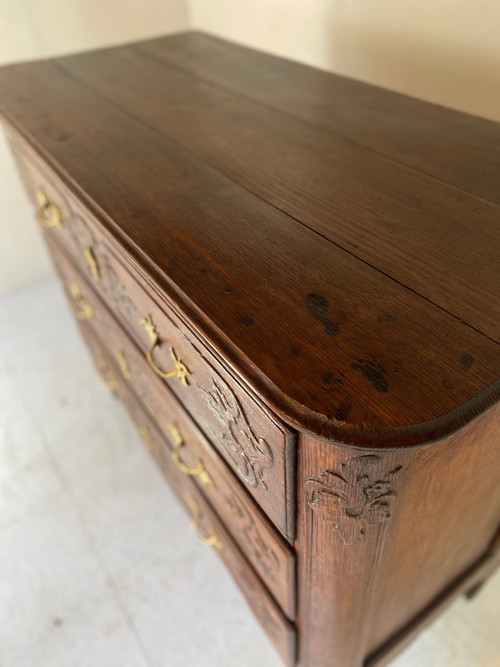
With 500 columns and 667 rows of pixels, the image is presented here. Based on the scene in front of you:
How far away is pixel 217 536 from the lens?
0.88 metres

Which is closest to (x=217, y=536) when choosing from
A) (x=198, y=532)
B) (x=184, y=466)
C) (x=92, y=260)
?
(x=198, y=532)

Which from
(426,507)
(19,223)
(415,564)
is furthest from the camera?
(19,223)

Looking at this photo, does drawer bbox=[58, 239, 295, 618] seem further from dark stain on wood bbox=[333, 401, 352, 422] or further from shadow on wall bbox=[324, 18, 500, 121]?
shadow on wall bbox=[324, 18, 500, 121]

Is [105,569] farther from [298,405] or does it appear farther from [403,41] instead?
[403,41]

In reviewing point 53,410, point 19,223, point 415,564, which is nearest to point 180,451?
point 415,564

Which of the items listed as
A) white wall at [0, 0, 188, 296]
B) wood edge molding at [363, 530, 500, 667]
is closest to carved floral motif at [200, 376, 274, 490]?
wood edge molding at [363, 530, 500, 667]

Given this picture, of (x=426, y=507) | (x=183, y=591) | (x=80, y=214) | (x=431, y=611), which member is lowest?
(x=183, y=591)

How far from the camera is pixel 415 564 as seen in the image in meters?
0.64

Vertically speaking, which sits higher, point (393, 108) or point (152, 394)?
point (393, 108)

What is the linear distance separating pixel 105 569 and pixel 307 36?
1269mm

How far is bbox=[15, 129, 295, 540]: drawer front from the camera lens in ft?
1.48

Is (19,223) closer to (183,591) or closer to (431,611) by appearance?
(183,591)

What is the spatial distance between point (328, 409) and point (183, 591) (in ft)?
2.91

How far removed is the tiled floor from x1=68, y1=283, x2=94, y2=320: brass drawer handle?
36cm
